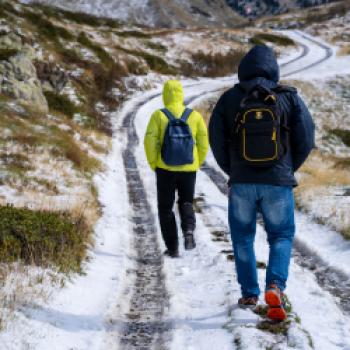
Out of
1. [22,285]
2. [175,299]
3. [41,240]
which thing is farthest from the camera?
[41,240]

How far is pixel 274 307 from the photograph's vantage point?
14.4 feet

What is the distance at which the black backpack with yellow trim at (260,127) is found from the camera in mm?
4184

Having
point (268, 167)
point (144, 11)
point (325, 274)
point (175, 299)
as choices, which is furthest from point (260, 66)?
point (144, 11)

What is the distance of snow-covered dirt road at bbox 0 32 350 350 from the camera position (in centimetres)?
430

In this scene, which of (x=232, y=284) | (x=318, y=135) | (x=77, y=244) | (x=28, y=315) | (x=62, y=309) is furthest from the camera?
(x=318, y=135)

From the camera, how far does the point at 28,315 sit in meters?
4.54

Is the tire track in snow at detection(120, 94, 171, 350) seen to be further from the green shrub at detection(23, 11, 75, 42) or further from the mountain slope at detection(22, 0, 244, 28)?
the mountain slope at detection(22, 0, 244, 28)

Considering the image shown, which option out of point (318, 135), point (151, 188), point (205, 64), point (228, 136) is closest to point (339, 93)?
Answer: point (318, 135)

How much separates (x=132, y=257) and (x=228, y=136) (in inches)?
126

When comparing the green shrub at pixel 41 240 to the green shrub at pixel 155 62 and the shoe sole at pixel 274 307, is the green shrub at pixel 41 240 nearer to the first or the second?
the shoe sole at pixel 274 307

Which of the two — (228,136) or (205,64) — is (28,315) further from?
(205,64)

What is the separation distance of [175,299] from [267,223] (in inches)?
59.9

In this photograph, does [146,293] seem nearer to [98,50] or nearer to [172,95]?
[172,95]

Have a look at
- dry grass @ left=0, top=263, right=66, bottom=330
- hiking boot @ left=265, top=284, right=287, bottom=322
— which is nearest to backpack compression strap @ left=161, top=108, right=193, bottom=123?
dry grass @ left=0, top=263, right=66, bottom=330
